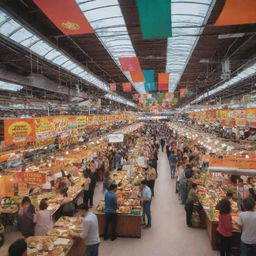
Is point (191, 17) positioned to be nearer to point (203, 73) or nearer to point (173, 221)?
point (173, 221)

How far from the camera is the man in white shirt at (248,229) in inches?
176

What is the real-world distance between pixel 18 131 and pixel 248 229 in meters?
5.77

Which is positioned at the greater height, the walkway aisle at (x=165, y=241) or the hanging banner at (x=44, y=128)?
the hanging banner at (x=44, y=128)

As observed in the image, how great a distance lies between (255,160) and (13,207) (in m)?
8.18

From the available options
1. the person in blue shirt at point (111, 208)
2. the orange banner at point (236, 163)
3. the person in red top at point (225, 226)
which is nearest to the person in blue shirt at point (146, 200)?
the person in blue shirt at point (111, 208)

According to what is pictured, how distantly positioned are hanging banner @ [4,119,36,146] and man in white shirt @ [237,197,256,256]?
5503mm

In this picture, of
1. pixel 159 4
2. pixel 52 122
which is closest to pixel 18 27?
pixel 52 122

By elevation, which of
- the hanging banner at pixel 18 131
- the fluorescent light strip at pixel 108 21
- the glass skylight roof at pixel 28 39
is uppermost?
the fluorescent light strip at pixel 108 21

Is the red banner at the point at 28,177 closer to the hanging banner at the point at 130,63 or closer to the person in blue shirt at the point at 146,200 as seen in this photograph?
the person in blue shirt at the point at 146,200

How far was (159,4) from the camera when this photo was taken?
3811 millimetres

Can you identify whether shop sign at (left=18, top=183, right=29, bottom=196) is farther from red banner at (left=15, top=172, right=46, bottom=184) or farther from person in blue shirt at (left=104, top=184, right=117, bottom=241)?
person in blue shirt at (left=104, top=184, right=117, bottom=241)

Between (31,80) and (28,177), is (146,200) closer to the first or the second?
(28,177)

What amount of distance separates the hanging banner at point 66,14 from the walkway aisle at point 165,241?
5.66 m

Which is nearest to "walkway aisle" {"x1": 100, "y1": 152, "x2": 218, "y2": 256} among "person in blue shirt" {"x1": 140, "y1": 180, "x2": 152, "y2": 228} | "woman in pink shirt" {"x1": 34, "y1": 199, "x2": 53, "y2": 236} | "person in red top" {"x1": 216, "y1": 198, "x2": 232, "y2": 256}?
"person in blue shirt" {"x1": 140, "y1": 180, "x2": 152, "y2": 228}
